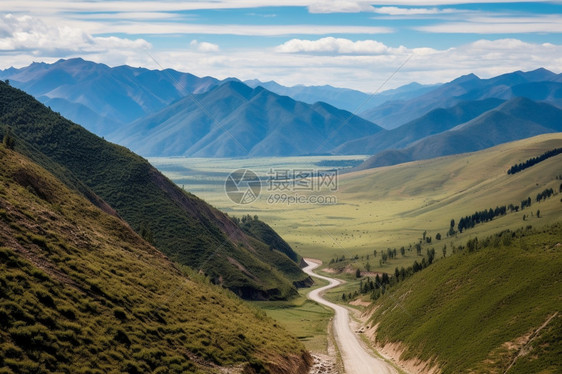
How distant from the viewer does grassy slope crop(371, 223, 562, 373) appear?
52.9 meters

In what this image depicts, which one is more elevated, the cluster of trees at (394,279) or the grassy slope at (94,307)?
the grassy slope at (94,307)

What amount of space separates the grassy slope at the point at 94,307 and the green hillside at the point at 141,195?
177ft

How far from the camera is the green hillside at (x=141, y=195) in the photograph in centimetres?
13312

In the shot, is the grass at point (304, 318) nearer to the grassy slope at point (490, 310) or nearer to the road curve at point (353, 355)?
the road curve at point (353, 355)

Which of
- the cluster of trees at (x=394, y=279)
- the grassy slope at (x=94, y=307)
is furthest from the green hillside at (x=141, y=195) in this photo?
the grassy slope at (x=94, y=307)

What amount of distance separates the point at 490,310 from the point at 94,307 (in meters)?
40.4

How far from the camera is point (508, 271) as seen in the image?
68812mm

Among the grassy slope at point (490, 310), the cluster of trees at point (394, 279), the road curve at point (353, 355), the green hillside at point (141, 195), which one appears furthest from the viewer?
the green hillside at point (141, 195)

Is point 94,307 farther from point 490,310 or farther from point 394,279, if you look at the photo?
Result: point 394,279

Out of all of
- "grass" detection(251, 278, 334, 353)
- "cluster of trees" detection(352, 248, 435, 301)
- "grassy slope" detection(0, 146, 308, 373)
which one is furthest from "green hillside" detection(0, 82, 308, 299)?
"grassy slope" detection(0, 146, 308, 373)

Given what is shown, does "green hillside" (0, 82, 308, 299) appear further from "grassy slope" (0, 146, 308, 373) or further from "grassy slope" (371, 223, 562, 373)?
"grassy slope" (371, 223, 562, 373)

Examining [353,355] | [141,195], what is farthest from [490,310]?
[141,195]

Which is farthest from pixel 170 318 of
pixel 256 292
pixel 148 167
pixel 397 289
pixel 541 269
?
pixel 148 167

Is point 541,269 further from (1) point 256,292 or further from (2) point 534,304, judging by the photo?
(1) point 256,292
